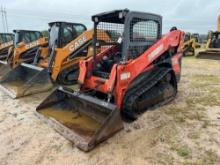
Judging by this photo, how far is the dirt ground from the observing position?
2740 mm

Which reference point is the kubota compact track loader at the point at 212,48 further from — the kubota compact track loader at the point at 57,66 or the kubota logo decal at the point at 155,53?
the kubota logo decal at the point at 155,53

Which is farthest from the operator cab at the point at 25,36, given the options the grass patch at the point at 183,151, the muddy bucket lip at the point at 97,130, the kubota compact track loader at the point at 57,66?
the grass patch at the point at 183,151

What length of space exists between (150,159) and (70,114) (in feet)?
5.31

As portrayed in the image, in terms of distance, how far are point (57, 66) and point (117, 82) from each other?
3.07 meters

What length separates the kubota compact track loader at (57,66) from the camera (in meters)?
5.79

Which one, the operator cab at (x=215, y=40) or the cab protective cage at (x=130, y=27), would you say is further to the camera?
the operator cab at (x=215, y=40)

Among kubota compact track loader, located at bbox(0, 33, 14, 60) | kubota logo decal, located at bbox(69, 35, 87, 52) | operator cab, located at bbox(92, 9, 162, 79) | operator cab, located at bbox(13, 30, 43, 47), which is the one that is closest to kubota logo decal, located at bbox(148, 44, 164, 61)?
operator cab, located at bbox(92, 9, 162, 79)

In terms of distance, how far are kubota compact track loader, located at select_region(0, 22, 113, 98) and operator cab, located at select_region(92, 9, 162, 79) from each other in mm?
1865

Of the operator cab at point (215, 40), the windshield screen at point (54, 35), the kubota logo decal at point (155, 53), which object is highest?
the windshield screen at point (54, 35)

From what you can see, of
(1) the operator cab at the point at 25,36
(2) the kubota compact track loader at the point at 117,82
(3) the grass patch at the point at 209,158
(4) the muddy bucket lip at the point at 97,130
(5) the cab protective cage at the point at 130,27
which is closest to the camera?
(3) the grass patch at the point at 209,158

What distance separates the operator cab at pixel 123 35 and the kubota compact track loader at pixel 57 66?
1865 mm

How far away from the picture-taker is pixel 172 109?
4305 mm

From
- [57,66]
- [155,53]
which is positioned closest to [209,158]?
[155,53]

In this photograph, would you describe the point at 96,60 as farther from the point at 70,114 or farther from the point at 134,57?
the point at 70,114
